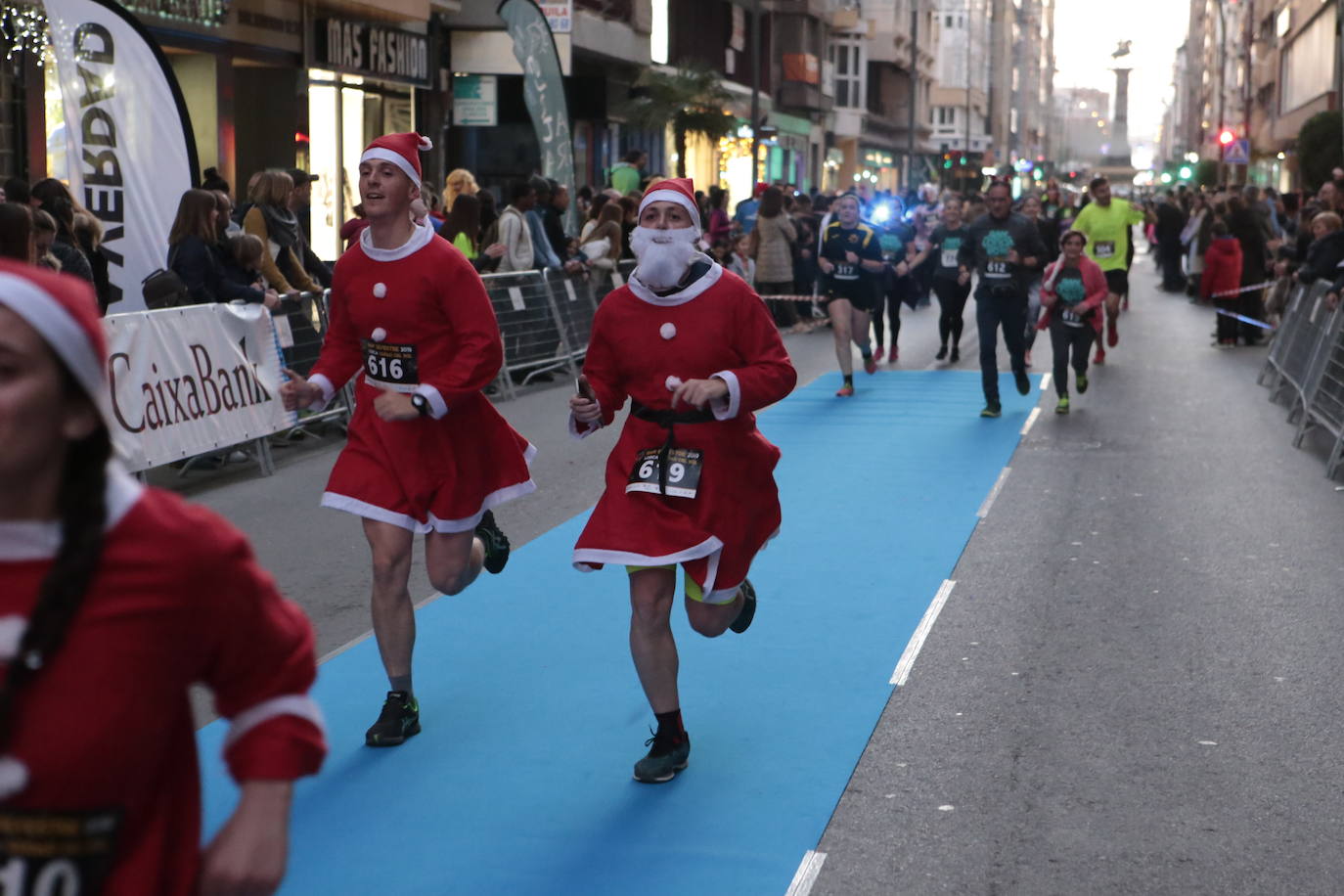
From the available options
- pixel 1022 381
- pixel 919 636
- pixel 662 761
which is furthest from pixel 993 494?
pixel 662 761

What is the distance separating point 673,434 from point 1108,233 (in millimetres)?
15633

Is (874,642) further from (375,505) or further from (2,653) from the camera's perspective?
(2,653)

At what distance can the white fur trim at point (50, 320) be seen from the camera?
78.7 inches

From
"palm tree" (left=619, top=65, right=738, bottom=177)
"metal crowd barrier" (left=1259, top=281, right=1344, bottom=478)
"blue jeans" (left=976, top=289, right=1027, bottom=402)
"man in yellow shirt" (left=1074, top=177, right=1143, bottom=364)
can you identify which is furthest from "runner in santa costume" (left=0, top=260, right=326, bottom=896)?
"palm tree" (left=619, top=65, right=738, bottom=177)

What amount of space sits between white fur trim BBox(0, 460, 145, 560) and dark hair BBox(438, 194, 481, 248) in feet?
42.6

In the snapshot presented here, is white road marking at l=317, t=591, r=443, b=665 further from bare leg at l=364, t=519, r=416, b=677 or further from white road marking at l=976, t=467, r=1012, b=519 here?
white road marking at l=976, t=467, r=1012, b=519

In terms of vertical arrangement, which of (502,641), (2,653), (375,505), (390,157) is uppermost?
(390,157)

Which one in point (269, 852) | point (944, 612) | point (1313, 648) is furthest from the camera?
point (944, 612)

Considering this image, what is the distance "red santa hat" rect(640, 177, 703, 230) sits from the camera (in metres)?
5.57

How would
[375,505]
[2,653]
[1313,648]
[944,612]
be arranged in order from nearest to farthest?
[2,653] → [375,505] → [1313,648] → [944,612]

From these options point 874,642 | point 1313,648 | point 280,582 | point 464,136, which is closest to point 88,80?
point 280,582

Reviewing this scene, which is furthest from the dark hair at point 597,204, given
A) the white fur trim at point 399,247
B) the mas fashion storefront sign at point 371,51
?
the white fur trim at point 399,247

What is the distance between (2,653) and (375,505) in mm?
3723

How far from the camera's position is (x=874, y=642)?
24.4 ft
